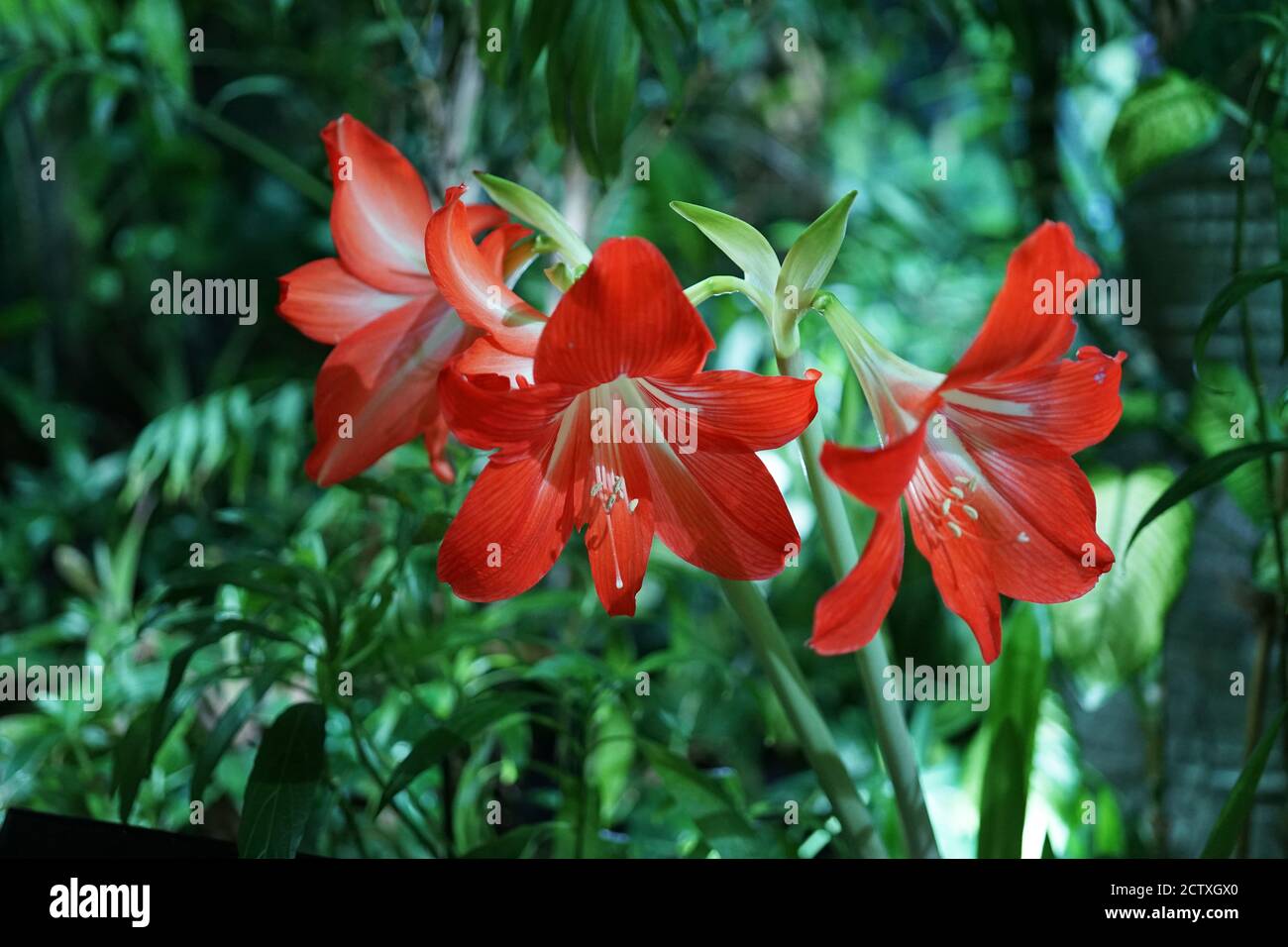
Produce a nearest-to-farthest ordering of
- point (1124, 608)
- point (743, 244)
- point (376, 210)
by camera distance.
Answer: point (743, 244) → point (376, 210) → point (1124, 608)

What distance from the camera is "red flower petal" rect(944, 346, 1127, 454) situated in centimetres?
52

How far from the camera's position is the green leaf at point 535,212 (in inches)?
22.3

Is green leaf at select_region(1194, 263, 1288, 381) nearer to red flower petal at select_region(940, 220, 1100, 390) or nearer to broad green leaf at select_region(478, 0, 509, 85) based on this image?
red flower petal at select_region(940, 220, 1100, 390)

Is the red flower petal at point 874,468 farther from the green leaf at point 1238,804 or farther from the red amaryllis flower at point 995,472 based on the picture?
the green leaf at point 1238,804

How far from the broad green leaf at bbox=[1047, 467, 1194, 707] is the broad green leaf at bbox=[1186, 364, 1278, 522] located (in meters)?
0.08

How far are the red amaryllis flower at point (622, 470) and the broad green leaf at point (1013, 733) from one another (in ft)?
0.89

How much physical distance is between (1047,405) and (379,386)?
39 cm

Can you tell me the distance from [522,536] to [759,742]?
42.5 inches

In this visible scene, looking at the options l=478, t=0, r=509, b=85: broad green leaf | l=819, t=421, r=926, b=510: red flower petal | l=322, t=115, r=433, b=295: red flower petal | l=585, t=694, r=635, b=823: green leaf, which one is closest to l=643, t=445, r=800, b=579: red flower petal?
l=819, t=421, r=926, b=510: red flower petal

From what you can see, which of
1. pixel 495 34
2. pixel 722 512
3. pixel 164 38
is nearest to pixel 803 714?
pixel 722 512

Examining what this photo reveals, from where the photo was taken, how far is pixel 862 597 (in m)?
0.47

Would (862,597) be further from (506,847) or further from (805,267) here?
(506,847)

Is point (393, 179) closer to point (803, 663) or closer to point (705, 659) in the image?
point (705, 659)

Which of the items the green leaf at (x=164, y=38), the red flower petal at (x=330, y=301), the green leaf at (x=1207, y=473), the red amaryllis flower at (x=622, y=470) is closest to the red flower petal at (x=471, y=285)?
the red amaryllis flower at (x=622, y=470)
